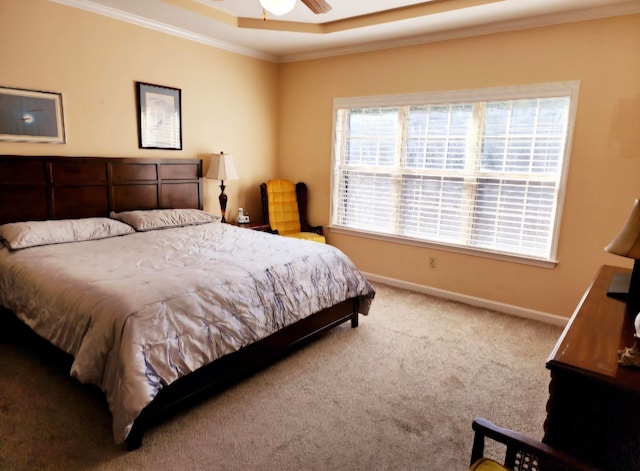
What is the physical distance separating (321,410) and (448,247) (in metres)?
2.42

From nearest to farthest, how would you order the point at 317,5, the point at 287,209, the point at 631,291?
the point at 631,291, the point at 317,5, the point at 287,209

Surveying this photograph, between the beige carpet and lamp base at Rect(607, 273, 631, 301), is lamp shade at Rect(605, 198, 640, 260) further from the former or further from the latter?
the beige carpet

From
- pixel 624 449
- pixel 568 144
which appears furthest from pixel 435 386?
pixel 568 144

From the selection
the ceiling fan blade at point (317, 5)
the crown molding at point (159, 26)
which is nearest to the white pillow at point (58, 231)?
the crown molding at point (159, 26)

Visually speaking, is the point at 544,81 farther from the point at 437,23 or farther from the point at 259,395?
the point at 259,395

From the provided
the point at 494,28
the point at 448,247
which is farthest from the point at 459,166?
the point at 494,28

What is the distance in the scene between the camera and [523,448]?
120 centimetres

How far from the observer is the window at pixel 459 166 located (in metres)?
3.52

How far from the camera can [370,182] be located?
4664 mm

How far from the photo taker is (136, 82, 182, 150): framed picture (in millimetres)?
3912

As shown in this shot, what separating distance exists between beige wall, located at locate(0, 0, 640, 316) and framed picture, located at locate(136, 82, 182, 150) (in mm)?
76

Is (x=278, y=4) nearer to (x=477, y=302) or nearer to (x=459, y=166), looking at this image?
(x=459, y=166)

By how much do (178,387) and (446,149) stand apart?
3256 mm

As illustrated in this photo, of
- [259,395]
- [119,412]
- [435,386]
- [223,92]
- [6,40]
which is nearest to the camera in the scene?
[119,412]
